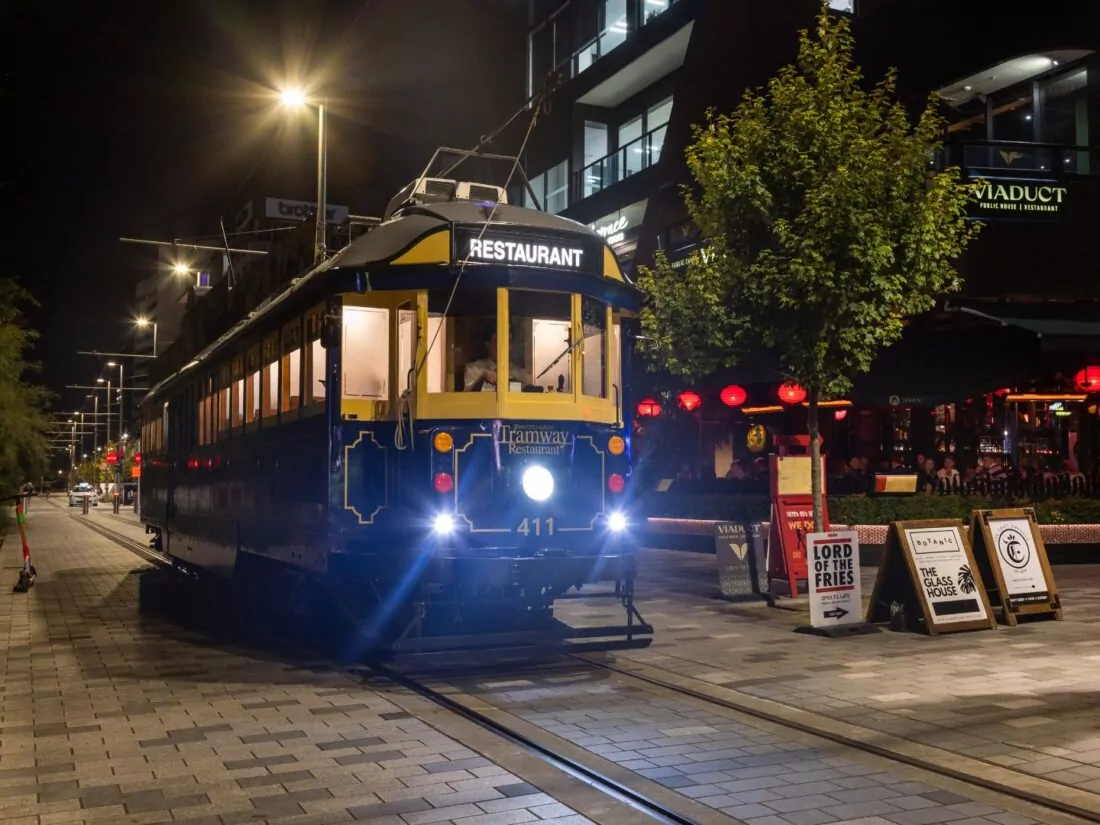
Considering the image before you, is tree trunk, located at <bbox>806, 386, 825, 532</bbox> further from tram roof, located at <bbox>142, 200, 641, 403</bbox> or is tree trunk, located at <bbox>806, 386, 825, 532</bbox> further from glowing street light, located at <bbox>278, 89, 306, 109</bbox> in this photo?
glowing street light, located at <bbox>278, 89, 306, 109</bbox>

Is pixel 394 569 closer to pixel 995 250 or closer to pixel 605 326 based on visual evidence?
pixel 605 326

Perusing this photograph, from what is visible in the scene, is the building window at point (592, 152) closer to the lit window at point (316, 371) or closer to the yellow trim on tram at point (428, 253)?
the lit window at point (316, 371)

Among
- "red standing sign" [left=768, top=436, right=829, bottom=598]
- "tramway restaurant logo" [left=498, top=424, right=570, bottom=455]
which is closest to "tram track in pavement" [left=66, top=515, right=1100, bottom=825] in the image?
"tramway restaurant logo" [left=498, top=424, right=570, bottom=455]

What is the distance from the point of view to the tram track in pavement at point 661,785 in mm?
5062

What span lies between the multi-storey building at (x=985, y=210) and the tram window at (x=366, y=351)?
9941 millimetres

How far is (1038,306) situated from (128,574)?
17.8 meters

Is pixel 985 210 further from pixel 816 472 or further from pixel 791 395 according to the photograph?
pixel 816 472

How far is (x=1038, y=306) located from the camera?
2052 centimetres

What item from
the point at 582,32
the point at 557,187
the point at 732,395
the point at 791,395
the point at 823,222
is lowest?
the point at 791,395

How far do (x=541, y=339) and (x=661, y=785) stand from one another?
4.54 metres

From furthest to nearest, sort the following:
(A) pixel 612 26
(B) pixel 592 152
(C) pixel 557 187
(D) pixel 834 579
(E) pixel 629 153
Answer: (C) pixel 557 187, (B) pixel 592 152, (A) pixel 612 26, (E) pixel 629 153, (D) pixel 834 579

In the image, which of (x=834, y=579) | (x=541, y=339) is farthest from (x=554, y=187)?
(x=541, y=339)

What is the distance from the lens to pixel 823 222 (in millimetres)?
11734

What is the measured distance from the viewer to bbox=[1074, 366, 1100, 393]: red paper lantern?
727 inches
